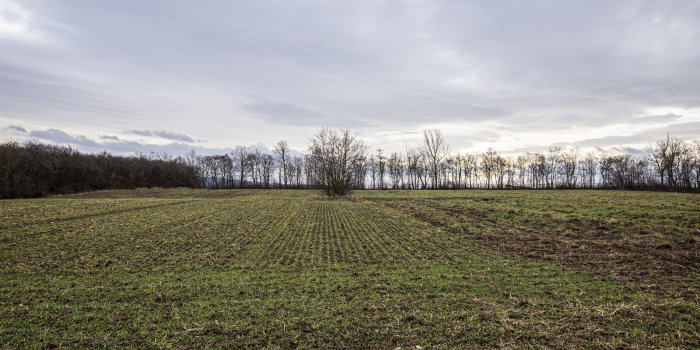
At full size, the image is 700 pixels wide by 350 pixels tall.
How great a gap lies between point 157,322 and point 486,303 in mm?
6225

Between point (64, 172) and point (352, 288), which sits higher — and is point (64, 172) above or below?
above

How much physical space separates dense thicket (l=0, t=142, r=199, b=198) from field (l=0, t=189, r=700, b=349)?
39996mm

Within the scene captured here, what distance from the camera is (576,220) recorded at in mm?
15836

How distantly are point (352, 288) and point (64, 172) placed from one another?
221 feet

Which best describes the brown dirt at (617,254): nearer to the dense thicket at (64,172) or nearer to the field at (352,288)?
the field at (352,288)

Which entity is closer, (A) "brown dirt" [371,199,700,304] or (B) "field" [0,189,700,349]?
(B) "field" [0,189,700,349]

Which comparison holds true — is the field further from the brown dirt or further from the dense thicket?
the dense thicket

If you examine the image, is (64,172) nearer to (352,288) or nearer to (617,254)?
(352,288)

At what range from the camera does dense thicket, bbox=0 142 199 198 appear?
4116 cm

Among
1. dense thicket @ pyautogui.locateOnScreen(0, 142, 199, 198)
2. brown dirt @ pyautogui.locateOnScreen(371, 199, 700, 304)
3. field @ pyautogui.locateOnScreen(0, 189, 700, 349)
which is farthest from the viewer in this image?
dense thicket @ pyautogui.locateOnScreen(0, 142, 199, 198)

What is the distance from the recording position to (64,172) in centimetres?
5188

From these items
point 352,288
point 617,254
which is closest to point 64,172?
point 352,288

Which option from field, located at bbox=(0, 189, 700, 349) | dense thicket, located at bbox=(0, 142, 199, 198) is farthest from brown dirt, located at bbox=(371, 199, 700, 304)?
dense thicket, located at bbox=(0, 142, 199, 198)

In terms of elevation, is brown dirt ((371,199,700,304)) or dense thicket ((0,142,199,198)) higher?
dense thicket ((0,142,199,198))
